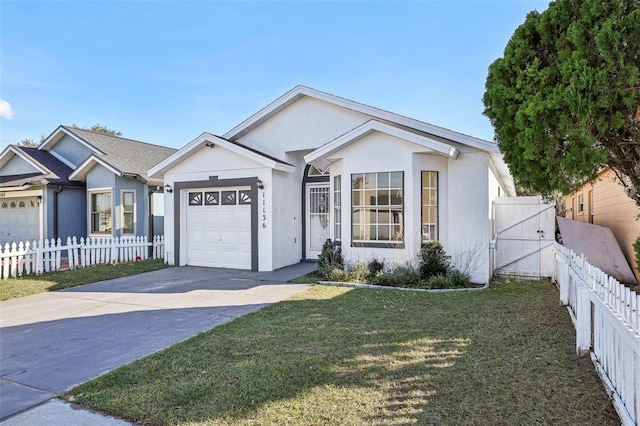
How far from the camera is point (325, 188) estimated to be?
1298 cm

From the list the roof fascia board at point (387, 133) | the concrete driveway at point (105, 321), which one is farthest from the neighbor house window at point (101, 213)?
the roof fascia board at point (387, 133)

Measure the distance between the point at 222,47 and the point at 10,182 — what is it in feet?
37.2

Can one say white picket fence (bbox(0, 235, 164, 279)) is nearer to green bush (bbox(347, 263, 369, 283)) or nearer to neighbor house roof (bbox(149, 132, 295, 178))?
neighbor house roof (bbox(149, 132, 295, 178))

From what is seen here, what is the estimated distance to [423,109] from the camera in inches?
666

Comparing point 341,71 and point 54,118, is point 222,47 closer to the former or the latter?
point 341,71

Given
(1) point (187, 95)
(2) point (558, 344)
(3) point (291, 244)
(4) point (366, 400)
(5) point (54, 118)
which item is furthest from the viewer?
(5) point (54, 118)

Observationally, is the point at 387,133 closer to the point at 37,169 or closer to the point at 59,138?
the point at 37,169

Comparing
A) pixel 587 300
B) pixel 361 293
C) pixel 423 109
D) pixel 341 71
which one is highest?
pixel 341 71

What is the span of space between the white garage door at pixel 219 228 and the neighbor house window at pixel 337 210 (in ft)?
9.76

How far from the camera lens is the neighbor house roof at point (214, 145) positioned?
11.5 m

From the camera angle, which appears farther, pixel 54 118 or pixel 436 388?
pixel 54 118

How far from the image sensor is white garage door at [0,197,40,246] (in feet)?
52.6

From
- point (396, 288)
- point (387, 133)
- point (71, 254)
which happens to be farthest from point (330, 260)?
point (71, 254)

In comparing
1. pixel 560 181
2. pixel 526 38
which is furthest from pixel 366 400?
pixel 526 38
